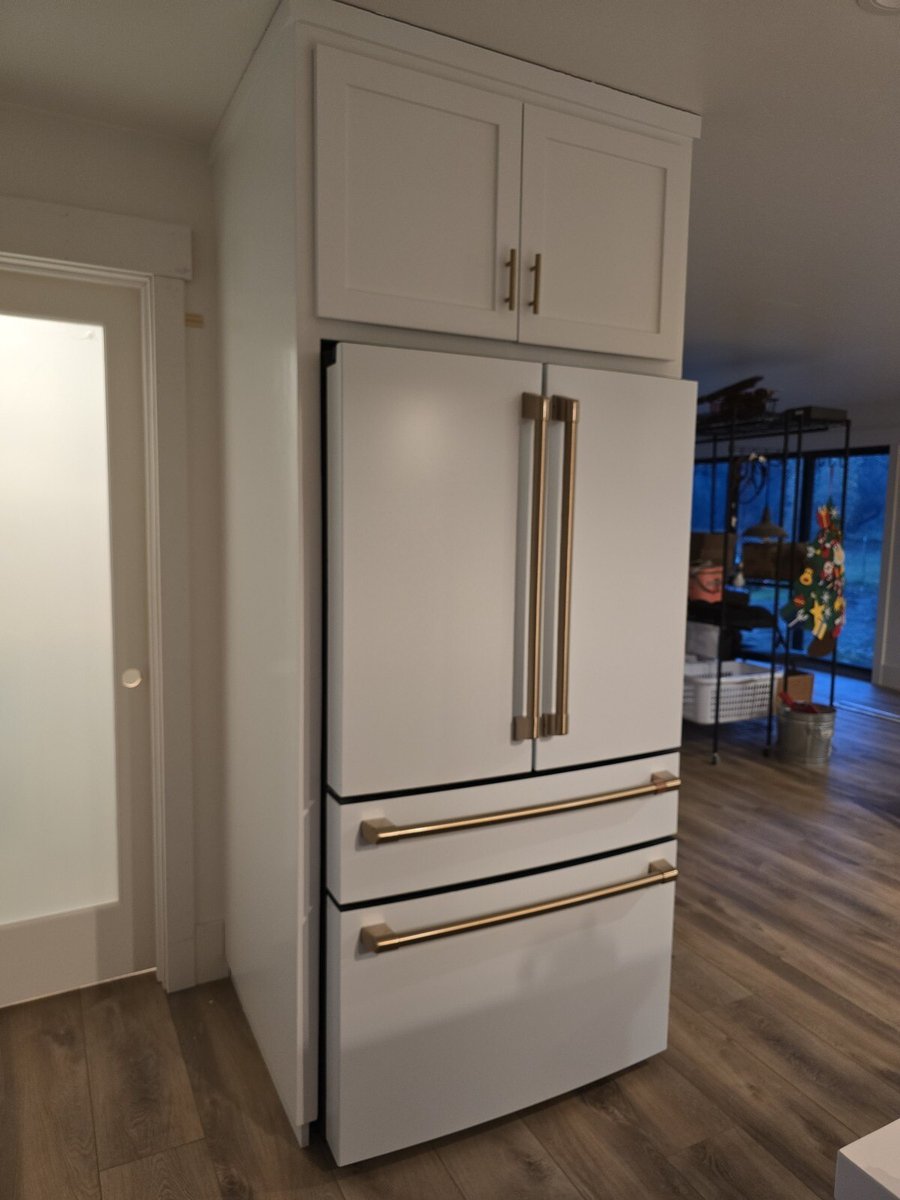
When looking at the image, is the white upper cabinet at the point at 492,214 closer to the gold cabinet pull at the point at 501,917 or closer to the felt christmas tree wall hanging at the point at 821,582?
the gold cabinet pull at the point at 501,917

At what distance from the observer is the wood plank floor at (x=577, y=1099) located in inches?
73.4

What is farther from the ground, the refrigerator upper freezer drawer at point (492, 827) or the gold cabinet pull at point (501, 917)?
the refrigerator upper freezer drawer at point (492, 827)

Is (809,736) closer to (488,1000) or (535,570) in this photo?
(488,1000)

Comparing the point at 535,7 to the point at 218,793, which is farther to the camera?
the point at 218,793

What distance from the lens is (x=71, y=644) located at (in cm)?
251

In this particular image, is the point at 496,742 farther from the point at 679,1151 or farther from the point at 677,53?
the point at 677,53

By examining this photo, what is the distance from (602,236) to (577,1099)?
2.11 meters

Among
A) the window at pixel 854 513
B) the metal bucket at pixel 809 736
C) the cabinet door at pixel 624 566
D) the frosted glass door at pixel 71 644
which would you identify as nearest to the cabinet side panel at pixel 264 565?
the frosted glass door at pixel 71 644

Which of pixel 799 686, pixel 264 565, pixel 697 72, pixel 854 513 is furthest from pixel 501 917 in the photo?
pixel 854 513

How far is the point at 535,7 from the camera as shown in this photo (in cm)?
163

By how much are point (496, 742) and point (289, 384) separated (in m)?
0.90

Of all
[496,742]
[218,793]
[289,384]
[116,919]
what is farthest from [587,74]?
[116,919]

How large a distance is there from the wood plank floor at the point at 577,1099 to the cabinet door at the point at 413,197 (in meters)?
1.86

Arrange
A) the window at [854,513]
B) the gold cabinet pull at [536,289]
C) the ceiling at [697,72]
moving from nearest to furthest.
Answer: the ceiling at [697,72], the gold cabinet pull at [536,289], the window at [854,513]
